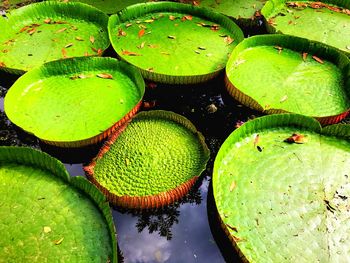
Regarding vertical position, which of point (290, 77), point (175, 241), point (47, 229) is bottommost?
point (175, 241)

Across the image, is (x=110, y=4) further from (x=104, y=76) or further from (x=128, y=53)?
(x=104, y=76)

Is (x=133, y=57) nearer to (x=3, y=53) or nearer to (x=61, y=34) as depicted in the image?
(x=61, y=34)

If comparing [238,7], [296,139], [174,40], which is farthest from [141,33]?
[296,139]

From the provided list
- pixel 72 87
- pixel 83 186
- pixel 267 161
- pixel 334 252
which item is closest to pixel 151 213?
pixel 83 186

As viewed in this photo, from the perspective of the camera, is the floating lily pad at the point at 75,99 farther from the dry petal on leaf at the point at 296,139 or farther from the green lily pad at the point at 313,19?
the green lily pad at the point at 313,19

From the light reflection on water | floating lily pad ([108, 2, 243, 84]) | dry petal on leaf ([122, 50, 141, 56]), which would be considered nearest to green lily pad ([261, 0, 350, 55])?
floating lily pad ([108, 2, 243, 84])

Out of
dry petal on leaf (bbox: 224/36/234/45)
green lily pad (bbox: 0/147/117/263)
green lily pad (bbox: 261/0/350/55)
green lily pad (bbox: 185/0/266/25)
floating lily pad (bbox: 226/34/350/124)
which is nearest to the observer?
green lily pad (bbox: 0/147/117/263)

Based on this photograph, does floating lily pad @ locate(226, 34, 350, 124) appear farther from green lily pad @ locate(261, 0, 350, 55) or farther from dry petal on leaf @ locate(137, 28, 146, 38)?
dry petal on leaf @ locate(137, 28, 146, 38)
